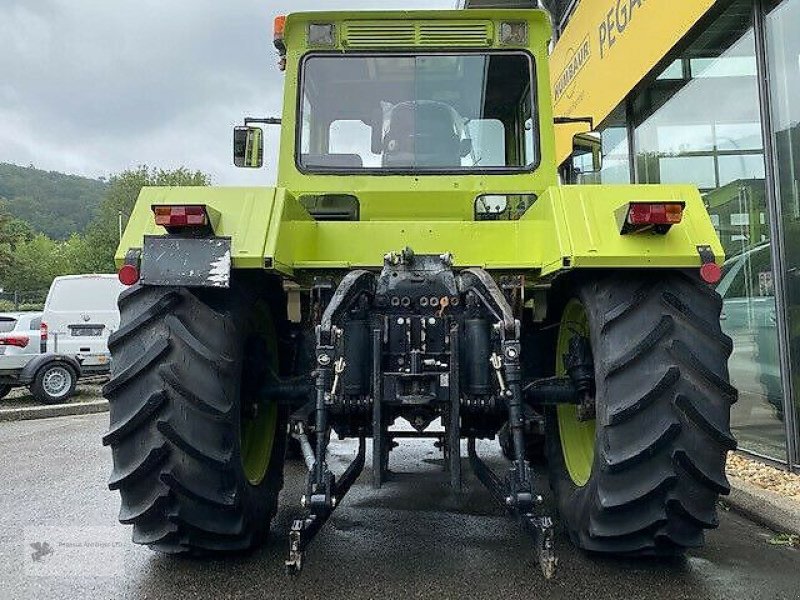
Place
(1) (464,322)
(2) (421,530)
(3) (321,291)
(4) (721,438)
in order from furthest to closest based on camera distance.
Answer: (2) (421,530), (3) (321,291), (1) (464,322), (4) (721,438)

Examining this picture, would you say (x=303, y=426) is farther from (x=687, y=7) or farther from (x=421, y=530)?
(x=687, y=7)

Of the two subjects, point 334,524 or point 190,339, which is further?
point 334,524

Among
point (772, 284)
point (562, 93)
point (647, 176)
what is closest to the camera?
point (772, 284)

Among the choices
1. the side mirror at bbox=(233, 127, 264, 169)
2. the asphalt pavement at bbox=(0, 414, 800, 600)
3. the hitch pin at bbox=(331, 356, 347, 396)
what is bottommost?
the asphalt pavement at bbox=(0, 414, 800, 600)

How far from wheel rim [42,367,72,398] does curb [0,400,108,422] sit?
37 centimetres

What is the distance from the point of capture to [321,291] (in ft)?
12.1

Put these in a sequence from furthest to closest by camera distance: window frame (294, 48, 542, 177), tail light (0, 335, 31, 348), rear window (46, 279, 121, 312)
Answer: rear window (46, 279, 121, 312), tail light (0, 335, 31, 348), window frame (294, 48, 542, 177)

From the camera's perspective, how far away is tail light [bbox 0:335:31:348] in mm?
11656

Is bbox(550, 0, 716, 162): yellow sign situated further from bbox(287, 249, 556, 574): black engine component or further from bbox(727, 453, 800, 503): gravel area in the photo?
bbox(287, 249, 556, 574): black engine component

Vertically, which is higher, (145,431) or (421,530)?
(145,431)

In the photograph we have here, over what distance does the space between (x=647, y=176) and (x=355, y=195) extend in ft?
16.6

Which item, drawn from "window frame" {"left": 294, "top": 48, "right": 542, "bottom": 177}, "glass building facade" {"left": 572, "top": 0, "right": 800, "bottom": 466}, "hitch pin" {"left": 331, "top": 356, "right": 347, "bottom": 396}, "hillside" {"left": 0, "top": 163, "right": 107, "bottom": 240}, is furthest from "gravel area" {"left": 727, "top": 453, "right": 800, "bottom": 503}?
"hillside" {"left": 0, "top": 163, "right": 107, "bottom": 240}

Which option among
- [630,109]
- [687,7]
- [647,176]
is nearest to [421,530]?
[687,7]

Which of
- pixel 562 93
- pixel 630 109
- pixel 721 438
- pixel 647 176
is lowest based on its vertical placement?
pixel 721 438
